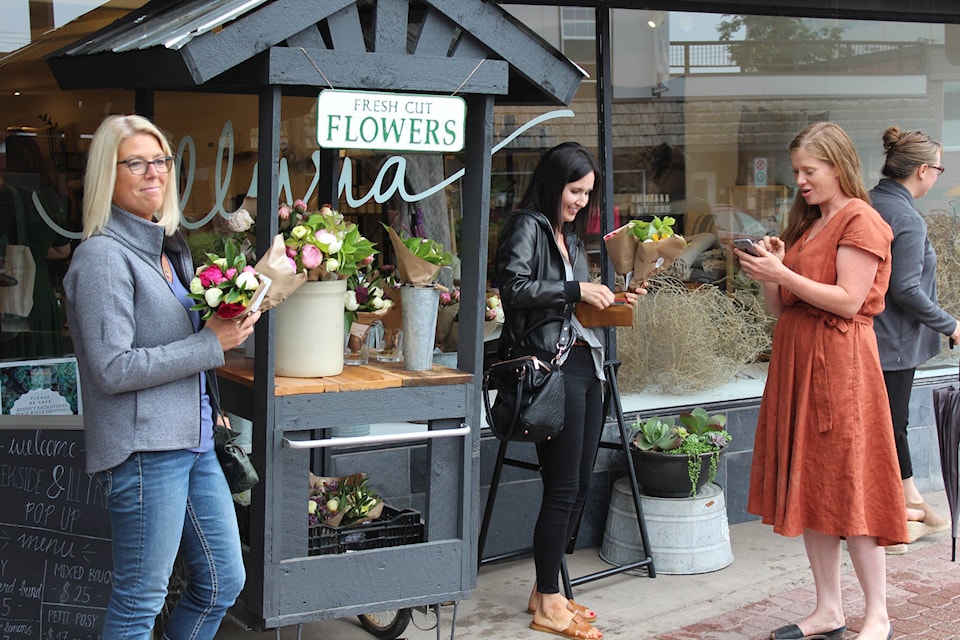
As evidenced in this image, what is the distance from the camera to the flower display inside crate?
3.63m

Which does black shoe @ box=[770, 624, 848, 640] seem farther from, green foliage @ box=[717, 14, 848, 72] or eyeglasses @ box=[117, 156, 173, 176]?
green foliage @ box=[717, 14, 848, 72]

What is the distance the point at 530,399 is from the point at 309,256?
1124 mm

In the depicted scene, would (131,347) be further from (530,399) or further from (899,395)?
(899,395)

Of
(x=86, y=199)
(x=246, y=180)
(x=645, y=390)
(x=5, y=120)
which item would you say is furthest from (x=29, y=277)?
(x=645, y=390)

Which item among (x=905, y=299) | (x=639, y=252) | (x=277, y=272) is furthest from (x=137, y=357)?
(x=905, y=299)

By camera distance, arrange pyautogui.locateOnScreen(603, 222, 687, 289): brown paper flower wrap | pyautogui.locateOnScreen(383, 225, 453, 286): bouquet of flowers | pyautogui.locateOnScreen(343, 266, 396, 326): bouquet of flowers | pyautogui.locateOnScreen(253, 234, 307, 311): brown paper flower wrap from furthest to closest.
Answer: pyautogui.locateOnScreen(603, 222, 687, 289): brown paper flower wrap, pyautogui.locateOnScreen(343, 266, 396, 326): bouquet of flowers, pyautogui.locateOnScreen(383, 225, 453, 286): bouquet of flowers, pyautogui.locateOnScreen(253, 234, 307, 311): brown paper flower wrap

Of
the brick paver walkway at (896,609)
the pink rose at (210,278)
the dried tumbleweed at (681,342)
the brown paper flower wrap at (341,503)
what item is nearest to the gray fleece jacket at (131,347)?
the pink rose at (210,278)

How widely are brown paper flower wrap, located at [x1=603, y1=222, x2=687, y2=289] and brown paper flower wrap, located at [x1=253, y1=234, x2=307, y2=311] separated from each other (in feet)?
4.87

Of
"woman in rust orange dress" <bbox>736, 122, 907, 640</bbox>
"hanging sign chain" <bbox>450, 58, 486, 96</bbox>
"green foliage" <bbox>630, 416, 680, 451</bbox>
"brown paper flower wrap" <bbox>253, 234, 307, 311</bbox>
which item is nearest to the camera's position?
"brown paper flower wrap" <bbox>253, 234, 307, 311</bbox>

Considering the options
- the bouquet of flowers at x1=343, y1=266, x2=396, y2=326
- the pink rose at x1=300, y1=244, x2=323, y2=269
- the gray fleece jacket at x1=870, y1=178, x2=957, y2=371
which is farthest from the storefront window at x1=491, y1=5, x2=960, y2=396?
the pink rose at x1=300, y1=244, x2=323, y2=269

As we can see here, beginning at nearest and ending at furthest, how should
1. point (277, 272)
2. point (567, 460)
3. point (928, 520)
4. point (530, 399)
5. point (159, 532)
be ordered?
point (159, 532), point (277, 272), point (530, 399), point (567, 460), point (928, 520)

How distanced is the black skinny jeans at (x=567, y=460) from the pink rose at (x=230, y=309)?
158cm

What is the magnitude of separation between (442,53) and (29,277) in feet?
8.13

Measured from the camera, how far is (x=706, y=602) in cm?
482
